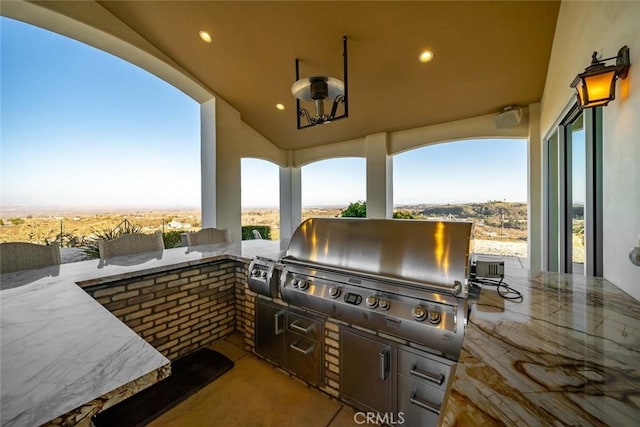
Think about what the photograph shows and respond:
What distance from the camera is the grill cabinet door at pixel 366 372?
1.52m

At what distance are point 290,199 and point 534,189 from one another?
4930 millimetres

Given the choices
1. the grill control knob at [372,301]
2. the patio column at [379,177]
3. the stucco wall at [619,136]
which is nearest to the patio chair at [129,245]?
the grill control knob at [372,301]

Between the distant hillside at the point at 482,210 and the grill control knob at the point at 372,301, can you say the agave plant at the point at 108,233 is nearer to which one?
the grill control knob at the point at 372,301

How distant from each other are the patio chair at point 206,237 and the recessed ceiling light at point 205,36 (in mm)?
2428

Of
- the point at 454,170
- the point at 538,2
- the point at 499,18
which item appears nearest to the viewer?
the point at 538,2

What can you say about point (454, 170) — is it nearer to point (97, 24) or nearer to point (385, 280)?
point (385, 280)

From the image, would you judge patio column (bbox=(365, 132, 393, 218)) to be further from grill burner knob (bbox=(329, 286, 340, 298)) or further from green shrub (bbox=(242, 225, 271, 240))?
grill burner knob (bbox=(329, 286, 340, 298))

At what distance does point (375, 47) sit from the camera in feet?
9.86

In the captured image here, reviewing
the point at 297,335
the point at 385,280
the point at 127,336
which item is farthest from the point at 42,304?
the point at 385,280

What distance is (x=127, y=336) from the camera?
893 mm

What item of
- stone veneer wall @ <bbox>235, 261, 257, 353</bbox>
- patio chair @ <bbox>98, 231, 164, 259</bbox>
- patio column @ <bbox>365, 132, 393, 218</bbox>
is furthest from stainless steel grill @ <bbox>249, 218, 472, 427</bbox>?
patio column @ <bbox>365, 132, 393, 218</bbox>

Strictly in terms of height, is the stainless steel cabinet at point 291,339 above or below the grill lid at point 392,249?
below

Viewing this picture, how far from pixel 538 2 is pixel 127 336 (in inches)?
156

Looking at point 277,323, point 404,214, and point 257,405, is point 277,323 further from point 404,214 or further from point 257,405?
point 404,214
